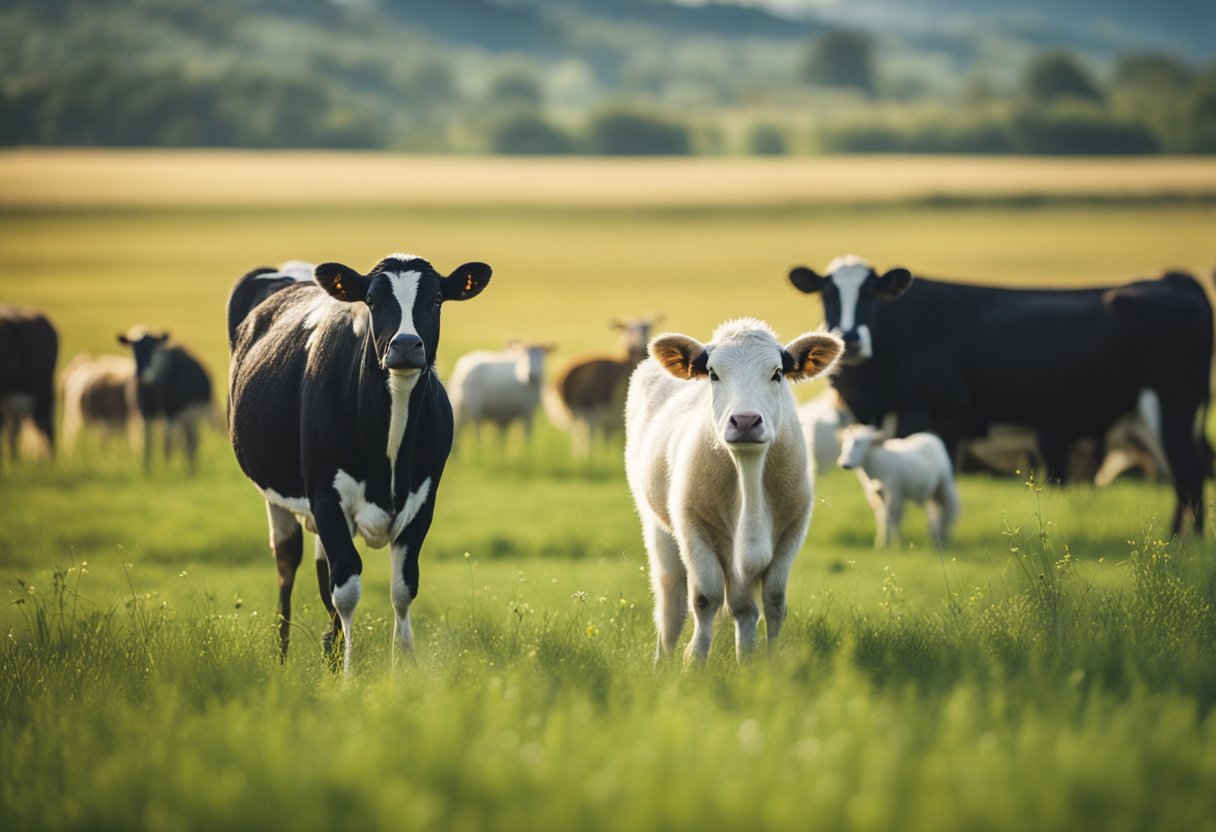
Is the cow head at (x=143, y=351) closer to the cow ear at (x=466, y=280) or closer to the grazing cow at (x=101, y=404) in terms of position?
the grazing cow at (x=101, y=404)

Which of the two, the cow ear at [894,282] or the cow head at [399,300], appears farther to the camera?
the cow ear at [894,282]

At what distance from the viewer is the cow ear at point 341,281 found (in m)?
7.44

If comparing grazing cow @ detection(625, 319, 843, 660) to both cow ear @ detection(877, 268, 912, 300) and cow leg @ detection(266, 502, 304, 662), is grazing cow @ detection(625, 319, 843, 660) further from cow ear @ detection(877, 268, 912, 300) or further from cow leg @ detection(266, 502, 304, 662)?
cow ear @ detection(877, 268, 912, 300)

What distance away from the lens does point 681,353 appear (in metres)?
7.33

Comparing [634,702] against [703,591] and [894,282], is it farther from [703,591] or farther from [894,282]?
[894,282]

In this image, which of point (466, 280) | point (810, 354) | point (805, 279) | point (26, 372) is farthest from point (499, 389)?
point (810, 354)

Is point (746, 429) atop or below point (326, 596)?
atop

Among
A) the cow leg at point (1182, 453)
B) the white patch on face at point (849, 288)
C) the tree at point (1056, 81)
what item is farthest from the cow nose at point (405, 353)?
the tree at point (1056, 81)

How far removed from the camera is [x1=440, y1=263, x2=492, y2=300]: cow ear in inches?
304

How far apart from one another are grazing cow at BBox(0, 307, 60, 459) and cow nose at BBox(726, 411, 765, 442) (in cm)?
1625

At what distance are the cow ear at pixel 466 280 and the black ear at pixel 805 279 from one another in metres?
5.42

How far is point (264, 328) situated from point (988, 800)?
6228 mm

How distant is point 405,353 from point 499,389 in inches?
586

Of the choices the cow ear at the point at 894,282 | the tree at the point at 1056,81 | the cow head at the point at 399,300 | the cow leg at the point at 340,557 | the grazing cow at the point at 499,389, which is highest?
the tree at the point at 1056,81
